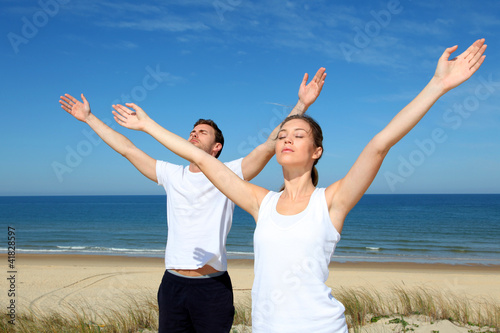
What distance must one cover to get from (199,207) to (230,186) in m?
0.85

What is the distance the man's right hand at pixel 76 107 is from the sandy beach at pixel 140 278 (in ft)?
17.6

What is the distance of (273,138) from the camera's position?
10.1 feet

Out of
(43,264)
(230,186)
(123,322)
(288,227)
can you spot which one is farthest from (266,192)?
(43,264)

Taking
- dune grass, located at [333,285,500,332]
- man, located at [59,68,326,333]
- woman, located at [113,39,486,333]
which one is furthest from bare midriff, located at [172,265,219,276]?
dune grass, located at [333,285,500,332]

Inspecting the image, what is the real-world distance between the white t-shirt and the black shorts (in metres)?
0.13

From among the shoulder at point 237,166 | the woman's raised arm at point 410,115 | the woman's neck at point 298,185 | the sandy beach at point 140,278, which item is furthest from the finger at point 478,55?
the sandy beach at point 140,278

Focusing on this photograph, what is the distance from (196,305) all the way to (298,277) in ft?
4.33

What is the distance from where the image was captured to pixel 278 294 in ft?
6.76

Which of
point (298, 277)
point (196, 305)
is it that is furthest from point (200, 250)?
point (298, 277)

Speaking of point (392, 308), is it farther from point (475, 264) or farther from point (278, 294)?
point (475, 264)

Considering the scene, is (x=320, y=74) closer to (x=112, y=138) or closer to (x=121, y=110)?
(x=121, y=110)

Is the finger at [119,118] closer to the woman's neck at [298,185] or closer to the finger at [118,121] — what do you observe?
the finger at [118,121]

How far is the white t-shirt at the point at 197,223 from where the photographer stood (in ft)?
10.3

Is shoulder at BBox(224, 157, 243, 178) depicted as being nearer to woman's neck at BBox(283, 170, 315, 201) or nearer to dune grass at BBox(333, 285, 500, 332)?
woman's neck at BBox(283, 170, 315, 201)
